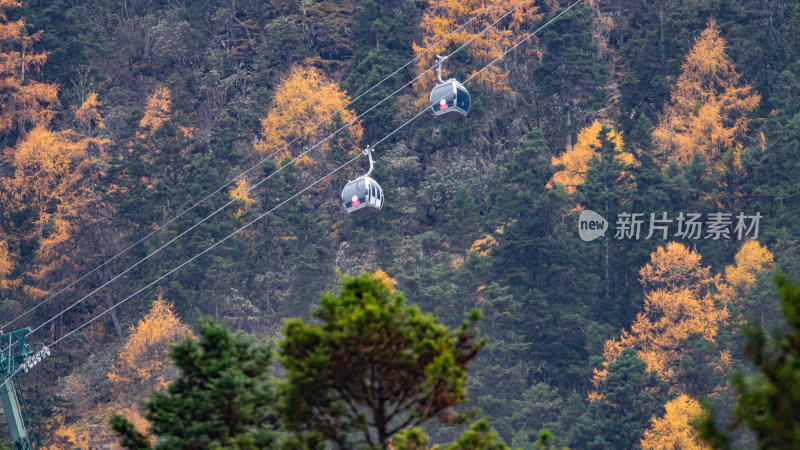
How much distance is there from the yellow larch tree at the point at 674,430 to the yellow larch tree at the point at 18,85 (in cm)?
3691

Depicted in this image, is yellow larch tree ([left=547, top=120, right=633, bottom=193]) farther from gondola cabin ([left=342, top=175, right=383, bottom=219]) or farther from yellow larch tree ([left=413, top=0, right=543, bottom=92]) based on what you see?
gondola cabin ([left=342, top=175, right=383, bottom=219])

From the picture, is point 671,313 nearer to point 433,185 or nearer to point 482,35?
point 433,185

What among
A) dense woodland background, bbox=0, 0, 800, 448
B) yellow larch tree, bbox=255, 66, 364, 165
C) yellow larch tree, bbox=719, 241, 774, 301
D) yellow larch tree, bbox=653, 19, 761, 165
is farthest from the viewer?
yellow larch tree, bbox=255, 66, 364, 165

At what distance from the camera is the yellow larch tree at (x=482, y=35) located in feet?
188

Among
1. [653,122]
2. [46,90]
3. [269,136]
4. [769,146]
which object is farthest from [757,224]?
[46,90]

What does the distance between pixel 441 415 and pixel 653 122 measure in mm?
45521

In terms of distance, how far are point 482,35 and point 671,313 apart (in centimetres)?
2003

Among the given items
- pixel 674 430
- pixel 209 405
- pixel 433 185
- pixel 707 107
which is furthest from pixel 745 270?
pixel 209 405

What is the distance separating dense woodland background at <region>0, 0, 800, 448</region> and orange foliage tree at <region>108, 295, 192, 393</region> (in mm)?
130

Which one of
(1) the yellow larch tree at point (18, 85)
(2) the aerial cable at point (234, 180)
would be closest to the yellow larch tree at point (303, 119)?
(2) the aerial cable at point (234, 180)

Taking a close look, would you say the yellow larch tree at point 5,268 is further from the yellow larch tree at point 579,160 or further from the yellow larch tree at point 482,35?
the yellow larch tree at point 579,160

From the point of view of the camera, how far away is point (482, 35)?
57.6 meters

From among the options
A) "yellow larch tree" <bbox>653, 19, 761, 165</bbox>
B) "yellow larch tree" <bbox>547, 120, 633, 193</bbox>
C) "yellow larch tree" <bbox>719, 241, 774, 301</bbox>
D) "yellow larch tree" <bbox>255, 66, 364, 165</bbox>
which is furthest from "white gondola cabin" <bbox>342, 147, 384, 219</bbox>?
"yellow larch tree" <bbox>653, 19, 761, 165</bbox>

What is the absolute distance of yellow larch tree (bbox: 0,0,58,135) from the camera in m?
58.6
